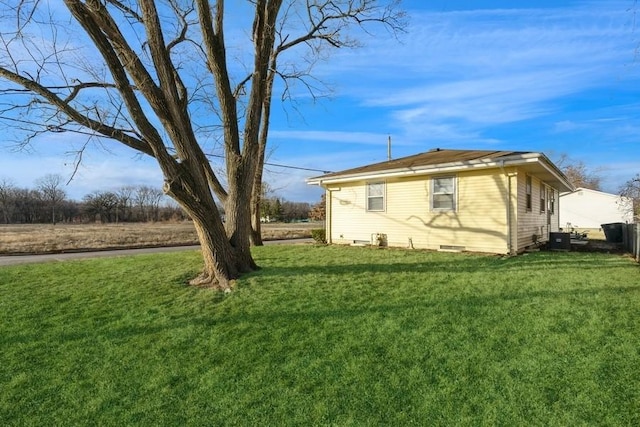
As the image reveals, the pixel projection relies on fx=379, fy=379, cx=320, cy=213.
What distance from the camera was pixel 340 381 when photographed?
340 cm

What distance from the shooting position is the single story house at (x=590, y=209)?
29.3m

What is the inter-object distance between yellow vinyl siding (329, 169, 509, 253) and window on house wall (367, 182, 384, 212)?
0.57 ft

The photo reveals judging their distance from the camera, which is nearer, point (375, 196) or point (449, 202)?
point (449, 202)

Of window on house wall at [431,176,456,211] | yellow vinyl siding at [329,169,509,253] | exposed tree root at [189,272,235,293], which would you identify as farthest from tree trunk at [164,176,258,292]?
window on house wall at [431,176,456,211]

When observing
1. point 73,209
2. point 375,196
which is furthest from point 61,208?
point 375,196

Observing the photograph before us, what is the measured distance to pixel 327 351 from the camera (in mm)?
3955

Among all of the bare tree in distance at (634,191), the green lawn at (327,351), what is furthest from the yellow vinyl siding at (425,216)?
the bare tree in distance at (634,191)

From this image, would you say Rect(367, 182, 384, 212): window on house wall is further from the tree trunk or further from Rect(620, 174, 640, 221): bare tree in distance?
Rect(620, 174, 640, 221): bare tree in distance

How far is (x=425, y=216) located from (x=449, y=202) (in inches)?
33.0

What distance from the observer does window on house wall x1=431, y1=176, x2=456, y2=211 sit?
1098 centimetres

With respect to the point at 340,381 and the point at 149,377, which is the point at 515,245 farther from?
the point at 149,377

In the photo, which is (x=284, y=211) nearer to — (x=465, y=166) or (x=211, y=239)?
(x=465, y=166)

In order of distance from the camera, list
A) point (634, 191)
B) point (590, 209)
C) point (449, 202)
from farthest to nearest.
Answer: point (590, 209)
point (634, 191)
point (449, 202)

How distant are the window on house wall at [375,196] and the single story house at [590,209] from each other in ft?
75.7
